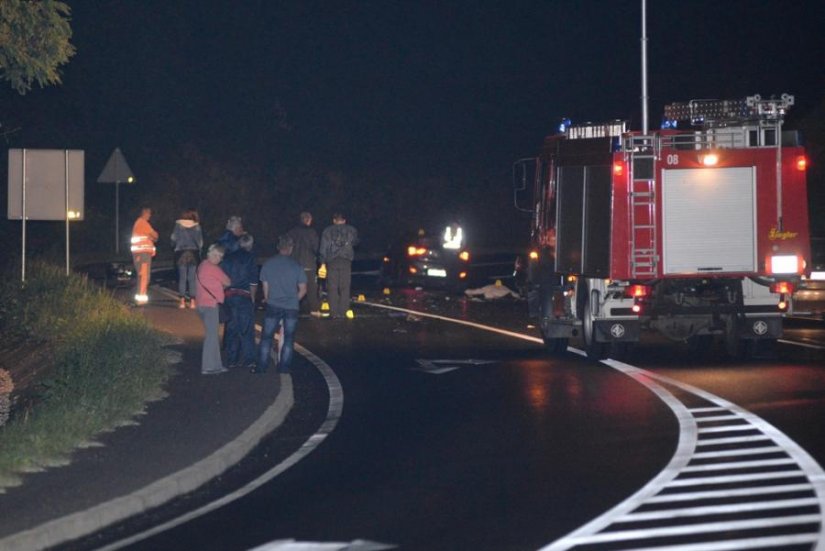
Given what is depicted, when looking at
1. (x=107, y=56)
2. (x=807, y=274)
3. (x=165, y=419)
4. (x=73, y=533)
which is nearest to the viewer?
(x=73, y=533)

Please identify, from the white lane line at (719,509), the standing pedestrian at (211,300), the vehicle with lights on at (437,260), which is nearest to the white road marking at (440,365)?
the standing pedestrian at (211,300)

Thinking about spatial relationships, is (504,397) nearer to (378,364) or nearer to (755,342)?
(378,364)

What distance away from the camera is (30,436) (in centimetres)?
1105

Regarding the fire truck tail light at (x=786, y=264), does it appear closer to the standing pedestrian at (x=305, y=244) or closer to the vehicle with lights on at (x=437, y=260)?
the standing pedestrian at (x=305, y=244)

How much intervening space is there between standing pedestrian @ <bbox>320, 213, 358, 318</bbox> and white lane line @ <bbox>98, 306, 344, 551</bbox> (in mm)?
6912

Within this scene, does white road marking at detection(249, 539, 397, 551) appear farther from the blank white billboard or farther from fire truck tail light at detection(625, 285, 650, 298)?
the blank white billboard

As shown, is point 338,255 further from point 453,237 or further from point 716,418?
point 716,418

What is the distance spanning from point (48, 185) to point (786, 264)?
11872 millimetres

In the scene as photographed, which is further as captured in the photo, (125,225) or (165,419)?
(125,225)

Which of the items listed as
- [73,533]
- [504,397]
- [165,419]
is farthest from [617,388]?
[73,533]

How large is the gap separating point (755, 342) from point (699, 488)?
28.4 feet

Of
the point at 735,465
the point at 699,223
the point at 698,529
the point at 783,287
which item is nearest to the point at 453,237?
the point at 699,223

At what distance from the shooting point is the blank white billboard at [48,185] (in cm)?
2238

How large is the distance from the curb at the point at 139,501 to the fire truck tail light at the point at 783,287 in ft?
25.4
